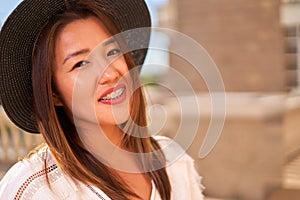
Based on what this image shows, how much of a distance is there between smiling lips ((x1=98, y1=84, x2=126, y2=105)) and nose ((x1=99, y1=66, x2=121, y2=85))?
15 millimetres

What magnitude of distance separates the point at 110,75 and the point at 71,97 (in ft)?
0.29

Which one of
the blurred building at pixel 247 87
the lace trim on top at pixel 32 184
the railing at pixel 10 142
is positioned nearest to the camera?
the lace trim on top at pixel 32 184

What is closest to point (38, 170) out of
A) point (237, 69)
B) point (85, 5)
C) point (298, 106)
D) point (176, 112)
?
point (85, 5)

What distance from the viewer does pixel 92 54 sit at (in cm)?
84

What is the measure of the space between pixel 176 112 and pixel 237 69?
0.82 m

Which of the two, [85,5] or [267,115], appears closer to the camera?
[85,5]

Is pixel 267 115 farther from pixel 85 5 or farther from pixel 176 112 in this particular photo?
pixel 85 5

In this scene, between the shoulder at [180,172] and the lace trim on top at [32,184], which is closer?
the lace trim on top at [32,184]

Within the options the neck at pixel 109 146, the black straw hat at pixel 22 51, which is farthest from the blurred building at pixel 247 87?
the black straw hat at pixel 22 51

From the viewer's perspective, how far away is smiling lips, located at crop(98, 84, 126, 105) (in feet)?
2.75

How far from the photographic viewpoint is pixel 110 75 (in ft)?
2.77

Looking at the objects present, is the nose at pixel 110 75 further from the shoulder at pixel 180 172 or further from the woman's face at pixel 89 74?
the shoulder at pixel 180 172

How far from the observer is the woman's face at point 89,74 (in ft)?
2.74

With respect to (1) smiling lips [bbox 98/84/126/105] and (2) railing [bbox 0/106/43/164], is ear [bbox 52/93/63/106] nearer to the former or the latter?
(1) smiling lips [bbox 98/84/126/105]
